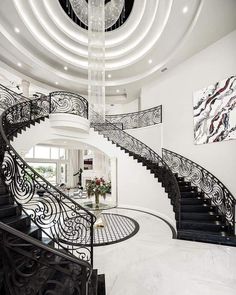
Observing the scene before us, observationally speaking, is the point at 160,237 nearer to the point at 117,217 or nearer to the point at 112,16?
the point at 117,217

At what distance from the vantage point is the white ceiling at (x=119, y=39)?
563 centimetres

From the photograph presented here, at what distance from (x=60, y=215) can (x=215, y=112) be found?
18.3 ft

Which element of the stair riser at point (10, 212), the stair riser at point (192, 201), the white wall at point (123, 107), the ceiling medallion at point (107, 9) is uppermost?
the ceiling medallion at point (107, 9)

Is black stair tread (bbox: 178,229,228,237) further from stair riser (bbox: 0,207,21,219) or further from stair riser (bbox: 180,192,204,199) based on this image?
stair riser (bbox: 0,207,21,219)

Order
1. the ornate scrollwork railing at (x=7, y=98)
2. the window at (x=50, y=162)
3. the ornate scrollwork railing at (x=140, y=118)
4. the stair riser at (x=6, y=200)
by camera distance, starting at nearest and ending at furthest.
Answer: the stair riser at (x=6, y=200) < the ornate scrollwork railing at (x=7, y=98) < the ornate scrollwork railing at (x=140, y=118) < the window at (x=50, y=162)

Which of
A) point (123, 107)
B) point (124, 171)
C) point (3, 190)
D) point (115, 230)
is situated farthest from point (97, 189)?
point (123, 107)

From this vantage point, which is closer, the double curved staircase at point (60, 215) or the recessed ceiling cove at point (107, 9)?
the double curved staircase at point (60, 215)

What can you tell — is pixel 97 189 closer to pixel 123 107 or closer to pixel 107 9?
pixel 107 9

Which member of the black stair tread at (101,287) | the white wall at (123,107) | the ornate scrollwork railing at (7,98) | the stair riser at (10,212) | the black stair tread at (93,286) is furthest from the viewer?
the white wall at (123,107)

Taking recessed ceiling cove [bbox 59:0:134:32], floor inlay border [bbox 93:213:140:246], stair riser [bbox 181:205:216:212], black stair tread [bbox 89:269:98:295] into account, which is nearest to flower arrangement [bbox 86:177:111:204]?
floor inlay border [bbox 93:213:140:246]

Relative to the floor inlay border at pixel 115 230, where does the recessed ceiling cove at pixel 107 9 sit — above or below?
above

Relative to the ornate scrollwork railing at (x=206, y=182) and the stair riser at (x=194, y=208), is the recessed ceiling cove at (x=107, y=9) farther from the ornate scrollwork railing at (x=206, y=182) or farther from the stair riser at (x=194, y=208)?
the stair riser at (x=194, y=208)

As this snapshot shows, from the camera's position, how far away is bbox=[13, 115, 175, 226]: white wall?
604 centimetres

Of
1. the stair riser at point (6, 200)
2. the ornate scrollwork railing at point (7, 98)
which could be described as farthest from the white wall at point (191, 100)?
the ornate scrollwork railing at point (7, 98)
